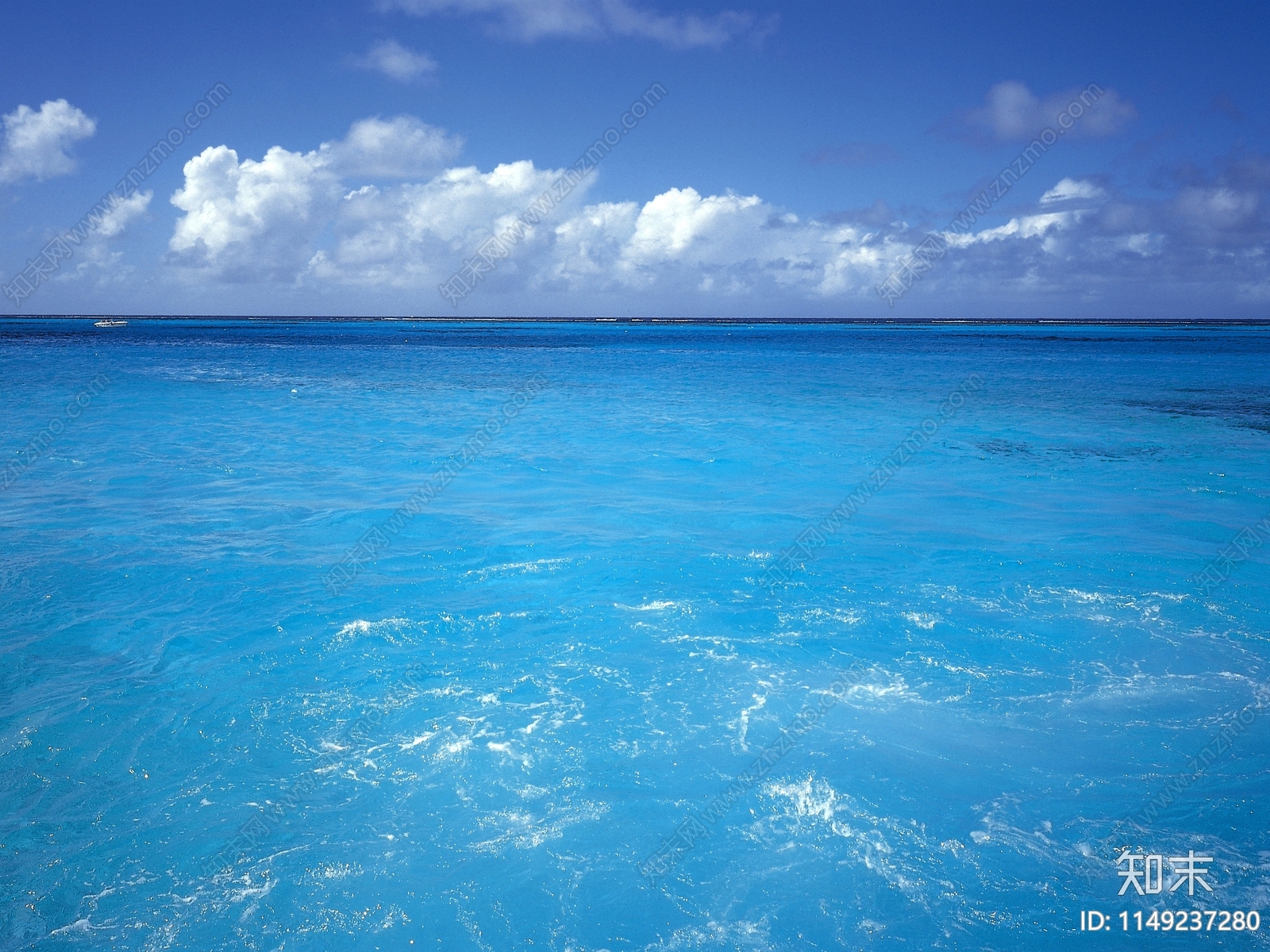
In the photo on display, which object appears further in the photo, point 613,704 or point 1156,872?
point 613,704

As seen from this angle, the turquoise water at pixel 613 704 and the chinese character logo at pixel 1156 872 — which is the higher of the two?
the turquoise water at pixel 613 704

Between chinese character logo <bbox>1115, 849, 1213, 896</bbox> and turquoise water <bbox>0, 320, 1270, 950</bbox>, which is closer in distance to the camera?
turquoise water <bbox>0, 320, 1270, 950</bbox>

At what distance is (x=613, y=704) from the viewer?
7.89m

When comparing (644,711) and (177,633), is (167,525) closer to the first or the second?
(177,633)

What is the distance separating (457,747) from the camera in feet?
22.9

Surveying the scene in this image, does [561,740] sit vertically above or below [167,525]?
below

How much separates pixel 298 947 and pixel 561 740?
9.54 feet

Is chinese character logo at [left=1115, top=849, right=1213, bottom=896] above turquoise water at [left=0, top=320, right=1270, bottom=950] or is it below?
below

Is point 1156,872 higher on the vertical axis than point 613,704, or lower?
lower

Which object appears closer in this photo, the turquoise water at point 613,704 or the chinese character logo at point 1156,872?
the turquoise water at point 613,704

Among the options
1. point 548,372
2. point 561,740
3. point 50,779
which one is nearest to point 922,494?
point 561,740

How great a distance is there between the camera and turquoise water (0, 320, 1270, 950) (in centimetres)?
529

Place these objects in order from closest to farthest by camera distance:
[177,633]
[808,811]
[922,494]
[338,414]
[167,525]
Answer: [808,811]
[177,633]
[167,525]
[922,494]
[338,414]

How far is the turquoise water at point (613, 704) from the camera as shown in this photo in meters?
5.29
